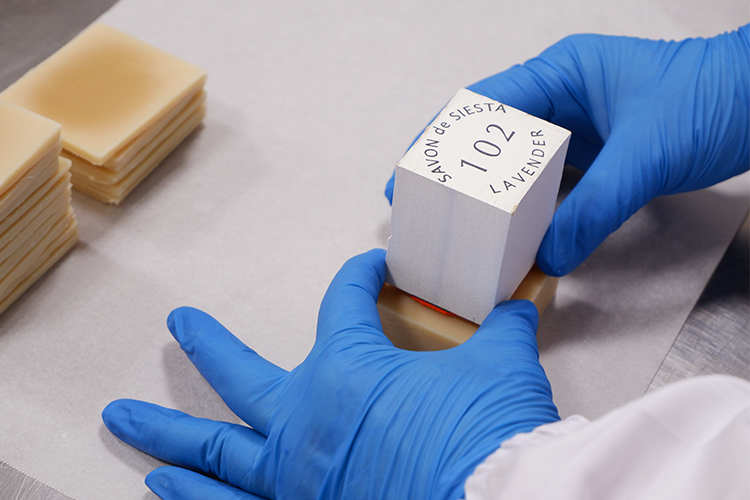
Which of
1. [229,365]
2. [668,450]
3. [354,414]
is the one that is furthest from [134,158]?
[668,450]

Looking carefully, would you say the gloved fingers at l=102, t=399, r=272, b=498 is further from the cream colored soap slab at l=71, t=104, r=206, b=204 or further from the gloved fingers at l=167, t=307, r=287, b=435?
the cream colored soap slab at l=71, t=104, r=206, b=204

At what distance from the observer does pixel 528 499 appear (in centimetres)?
100

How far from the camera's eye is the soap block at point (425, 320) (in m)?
1.58

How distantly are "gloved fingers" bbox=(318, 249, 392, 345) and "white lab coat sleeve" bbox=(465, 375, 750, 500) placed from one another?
54 cm

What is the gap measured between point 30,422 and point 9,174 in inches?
22.1

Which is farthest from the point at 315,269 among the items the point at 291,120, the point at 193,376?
the point at 291,120

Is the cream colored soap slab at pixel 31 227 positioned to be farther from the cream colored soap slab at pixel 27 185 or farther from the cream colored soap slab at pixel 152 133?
the cream colored soap slab at pixel 152 133

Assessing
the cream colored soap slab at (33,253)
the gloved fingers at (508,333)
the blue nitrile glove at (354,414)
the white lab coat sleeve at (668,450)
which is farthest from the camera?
the cream colored soap slab at (33,253)

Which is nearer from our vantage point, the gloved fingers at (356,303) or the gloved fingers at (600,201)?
the gloved fingers at (356,303)

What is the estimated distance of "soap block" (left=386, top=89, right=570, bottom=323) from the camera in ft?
4.28

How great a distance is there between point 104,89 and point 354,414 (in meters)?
1.25

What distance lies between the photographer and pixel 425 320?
5.21ft

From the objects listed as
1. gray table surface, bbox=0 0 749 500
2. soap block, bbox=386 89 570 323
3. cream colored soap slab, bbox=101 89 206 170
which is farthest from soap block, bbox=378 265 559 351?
cream colored soap slab, bbox=101 89 206 170

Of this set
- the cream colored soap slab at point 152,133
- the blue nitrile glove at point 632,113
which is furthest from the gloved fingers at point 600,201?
the cream colored soap slab at point 152,133
